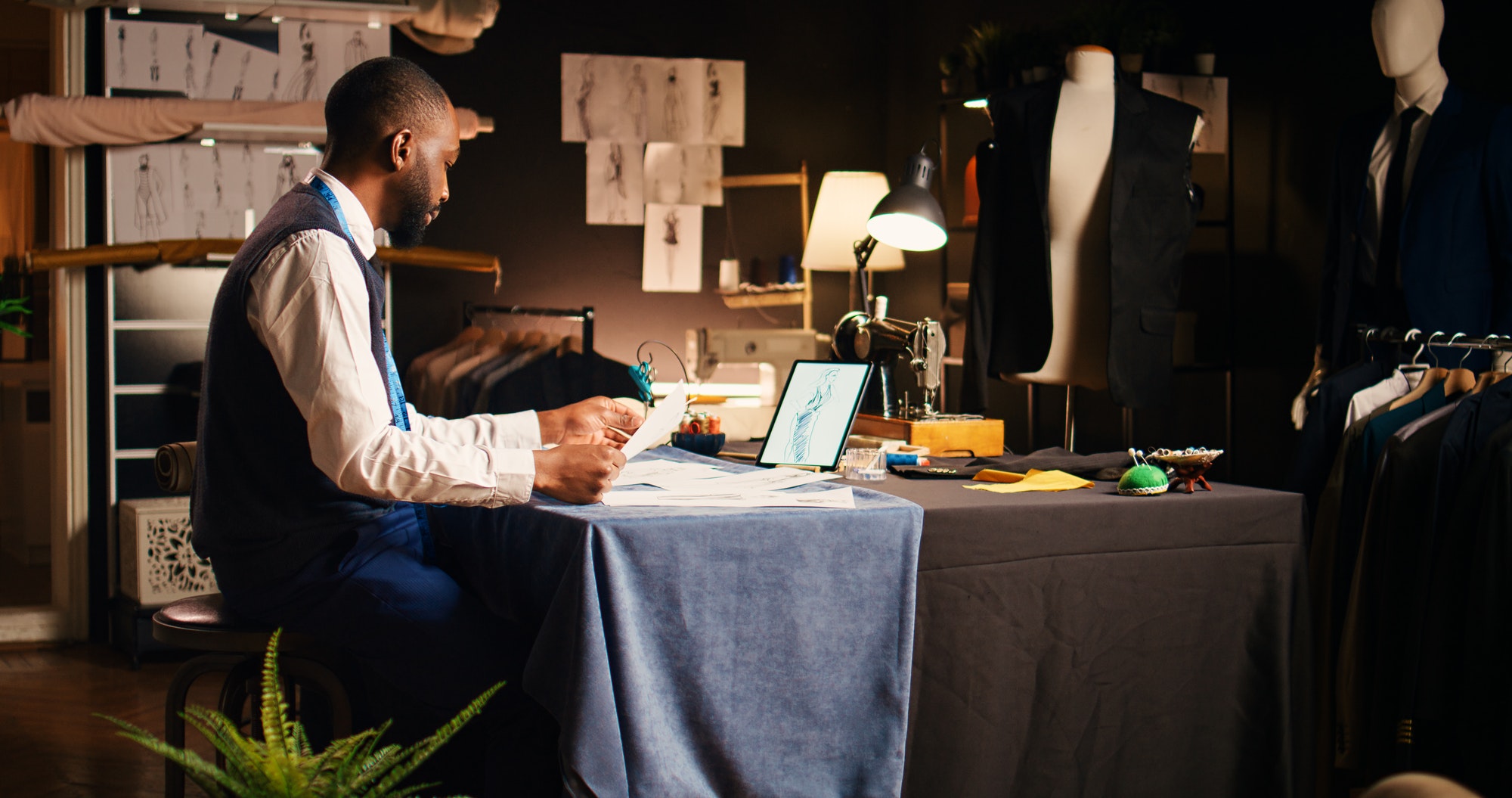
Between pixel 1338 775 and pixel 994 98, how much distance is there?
1933 mm

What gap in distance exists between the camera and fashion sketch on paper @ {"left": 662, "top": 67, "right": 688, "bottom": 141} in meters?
5.37

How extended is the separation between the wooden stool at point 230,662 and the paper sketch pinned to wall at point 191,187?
8.81ft

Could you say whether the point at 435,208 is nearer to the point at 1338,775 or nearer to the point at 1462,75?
the point at 1338,775

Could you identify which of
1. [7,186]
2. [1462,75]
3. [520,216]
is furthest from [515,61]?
[1462,75]

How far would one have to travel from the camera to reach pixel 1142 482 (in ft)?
6.77

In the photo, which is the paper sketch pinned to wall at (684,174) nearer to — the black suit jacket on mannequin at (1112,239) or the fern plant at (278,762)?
the black suit jacket on mannequin at (1112,239)

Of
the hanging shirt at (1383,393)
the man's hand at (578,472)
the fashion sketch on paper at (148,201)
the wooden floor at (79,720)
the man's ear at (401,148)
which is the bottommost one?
the wooden floor at (79,720)

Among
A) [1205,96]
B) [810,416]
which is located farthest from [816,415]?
[1205,96]

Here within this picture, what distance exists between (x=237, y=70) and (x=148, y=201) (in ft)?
1.85

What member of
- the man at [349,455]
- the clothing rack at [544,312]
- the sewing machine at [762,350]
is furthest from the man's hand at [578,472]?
the clothing rack at [544,312]

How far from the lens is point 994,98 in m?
3.43

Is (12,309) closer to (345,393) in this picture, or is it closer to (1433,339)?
(345,393)

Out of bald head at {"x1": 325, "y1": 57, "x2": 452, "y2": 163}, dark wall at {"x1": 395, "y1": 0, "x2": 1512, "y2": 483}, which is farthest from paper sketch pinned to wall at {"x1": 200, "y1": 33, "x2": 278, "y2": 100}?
bald head at {"x1": 325, "y1": 57, "x2": 452, "y2": 163}

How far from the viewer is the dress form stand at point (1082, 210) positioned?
3.34 meters
